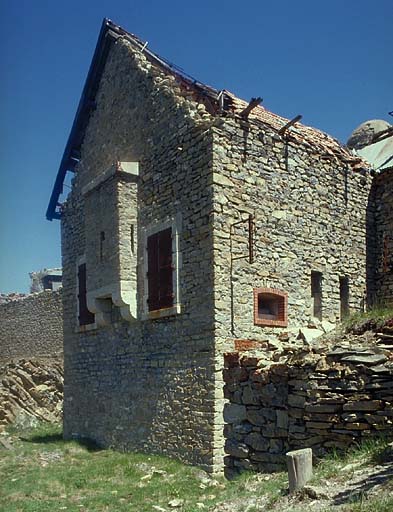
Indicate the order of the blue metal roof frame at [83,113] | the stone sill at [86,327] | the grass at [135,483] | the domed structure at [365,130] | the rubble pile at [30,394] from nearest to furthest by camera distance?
1. the grass at [135,483]
2. the stone sill at [86,327]
3. the blue metal roof frame at [83,113]
4. the rubble pile at [30,394]
5. the domed structure at [365,130]

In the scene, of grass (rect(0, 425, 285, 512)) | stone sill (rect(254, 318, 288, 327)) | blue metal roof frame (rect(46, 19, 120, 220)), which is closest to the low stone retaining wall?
Answer: grass (rect(0, 425, 285, 512))

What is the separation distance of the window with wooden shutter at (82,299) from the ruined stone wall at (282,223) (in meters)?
5.99

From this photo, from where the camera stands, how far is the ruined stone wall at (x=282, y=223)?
11.1 metres

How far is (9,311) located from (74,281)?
1541cm

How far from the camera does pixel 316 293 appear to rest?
1302cm

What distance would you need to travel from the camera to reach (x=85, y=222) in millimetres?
15281

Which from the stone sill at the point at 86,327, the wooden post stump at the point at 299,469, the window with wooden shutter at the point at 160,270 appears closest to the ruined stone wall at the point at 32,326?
the stone sill at the point at 86,327

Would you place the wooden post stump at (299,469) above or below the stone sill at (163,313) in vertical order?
below

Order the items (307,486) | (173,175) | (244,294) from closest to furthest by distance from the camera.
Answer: (307,486), (244,294), (173,175)

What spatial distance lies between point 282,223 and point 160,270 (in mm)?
2925

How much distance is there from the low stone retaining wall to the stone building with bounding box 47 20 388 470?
202 centimetres

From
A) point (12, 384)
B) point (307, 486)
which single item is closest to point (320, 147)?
point (307, 486)

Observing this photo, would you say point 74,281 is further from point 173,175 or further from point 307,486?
point 307,486

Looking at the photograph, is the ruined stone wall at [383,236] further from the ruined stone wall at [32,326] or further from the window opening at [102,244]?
the ruined stone wall at [32,326]
